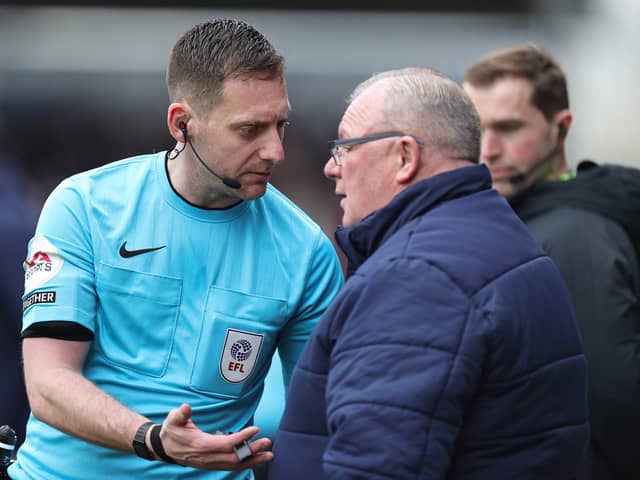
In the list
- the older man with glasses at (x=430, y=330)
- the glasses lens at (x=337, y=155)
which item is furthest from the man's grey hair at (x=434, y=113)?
the glasses lens at (x=337, y=155)

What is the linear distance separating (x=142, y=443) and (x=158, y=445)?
57mm

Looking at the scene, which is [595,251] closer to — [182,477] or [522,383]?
[522,383]

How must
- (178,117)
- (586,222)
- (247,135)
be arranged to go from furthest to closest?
(586,222) < (178,117) < (247,135)

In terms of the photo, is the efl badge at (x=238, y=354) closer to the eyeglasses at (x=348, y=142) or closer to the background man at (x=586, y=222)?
the eyeglasses at (x=348, y=142)

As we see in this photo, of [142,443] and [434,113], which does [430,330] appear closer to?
[434,113]

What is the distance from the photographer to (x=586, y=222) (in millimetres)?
3748

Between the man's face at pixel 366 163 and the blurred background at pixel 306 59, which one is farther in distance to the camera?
the blurred background at pixel 306 59

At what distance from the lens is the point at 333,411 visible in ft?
7.45

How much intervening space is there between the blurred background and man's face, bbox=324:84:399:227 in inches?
174

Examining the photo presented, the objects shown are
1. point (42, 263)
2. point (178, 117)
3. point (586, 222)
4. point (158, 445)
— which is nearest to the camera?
point (158, 445)

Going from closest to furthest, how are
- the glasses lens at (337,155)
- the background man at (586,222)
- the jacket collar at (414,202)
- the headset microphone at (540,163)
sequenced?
the jacket collar at (414,202) → the glasses lens at (337,155) → the background man at (586,222) → the headset microphone at (540,163)

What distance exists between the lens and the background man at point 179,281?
9.29ft

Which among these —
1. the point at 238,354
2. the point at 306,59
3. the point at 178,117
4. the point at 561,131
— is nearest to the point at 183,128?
the point at 178,117

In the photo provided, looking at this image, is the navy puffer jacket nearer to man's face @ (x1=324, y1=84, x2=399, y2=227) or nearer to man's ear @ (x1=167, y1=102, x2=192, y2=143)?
man's face @ (x1=324, y1=84, x2=399, y2=227)
